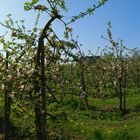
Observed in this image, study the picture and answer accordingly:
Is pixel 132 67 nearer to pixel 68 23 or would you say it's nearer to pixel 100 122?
pixel 100 122

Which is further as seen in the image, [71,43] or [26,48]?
[26,48]

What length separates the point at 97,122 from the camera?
2830cm

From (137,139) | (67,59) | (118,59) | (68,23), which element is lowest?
(137,139)

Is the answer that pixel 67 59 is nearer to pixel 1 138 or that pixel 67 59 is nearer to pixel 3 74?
pixel 3 74

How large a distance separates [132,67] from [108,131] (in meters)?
29.8

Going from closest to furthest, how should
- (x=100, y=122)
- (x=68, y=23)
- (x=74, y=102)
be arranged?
(x=68, y=23) → (x=100, y=122) → (x=74, y=102)

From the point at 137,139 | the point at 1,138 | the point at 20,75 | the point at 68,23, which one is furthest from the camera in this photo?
the point at 1,138

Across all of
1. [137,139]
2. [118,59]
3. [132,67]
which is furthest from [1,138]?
[132,67]

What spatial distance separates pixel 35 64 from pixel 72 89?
1.14 meters

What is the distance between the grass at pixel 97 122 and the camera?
21653 mm

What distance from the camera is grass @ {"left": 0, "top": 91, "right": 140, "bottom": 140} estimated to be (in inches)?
852

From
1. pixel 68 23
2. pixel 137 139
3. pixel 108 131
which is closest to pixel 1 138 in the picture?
pixel 108 131

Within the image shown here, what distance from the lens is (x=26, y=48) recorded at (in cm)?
1150

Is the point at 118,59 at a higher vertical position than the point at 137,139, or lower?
higher
